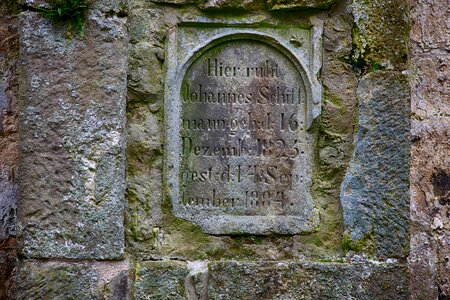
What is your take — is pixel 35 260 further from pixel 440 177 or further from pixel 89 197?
pixel 440 177

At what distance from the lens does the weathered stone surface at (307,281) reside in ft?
8.16

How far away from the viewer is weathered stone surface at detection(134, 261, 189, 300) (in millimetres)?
2471

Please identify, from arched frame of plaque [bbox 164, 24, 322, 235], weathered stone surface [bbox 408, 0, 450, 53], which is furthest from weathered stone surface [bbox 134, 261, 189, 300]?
weathered stone surface [bbox 408, 0, 450, 53]

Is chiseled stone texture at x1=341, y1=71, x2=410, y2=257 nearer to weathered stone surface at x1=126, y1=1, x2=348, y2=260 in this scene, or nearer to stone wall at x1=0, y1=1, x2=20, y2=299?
weathered stone surface at x1=126, y1=1, x2=348, y2=260

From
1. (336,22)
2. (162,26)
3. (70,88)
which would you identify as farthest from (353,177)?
(70,88)

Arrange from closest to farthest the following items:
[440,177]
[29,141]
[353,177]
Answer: [29,141] → [353,177] → [440,177]

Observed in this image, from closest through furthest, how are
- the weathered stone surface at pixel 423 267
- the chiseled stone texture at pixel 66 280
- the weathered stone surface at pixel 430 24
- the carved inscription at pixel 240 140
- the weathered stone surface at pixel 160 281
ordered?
the chiseled stone texture at pixel 66 280 < the weathered stone surface at pixel 160 281 < the carved inscription at pixel 240 140 < the weathered stone surface at pixel 423 267 < the weathered stone surface at pixel 430 24

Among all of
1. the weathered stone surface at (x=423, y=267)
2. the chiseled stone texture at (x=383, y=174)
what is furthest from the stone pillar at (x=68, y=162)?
the weathered stone surface at (x=423, y=267)

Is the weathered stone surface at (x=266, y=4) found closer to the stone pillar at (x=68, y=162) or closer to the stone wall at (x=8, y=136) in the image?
the stone pillar at (x=68, y=162)

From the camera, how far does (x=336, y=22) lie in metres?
2.62

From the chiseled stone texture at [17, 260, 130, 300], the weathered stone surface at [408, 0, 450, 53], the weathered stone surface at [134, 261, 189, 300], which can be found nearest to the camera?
the chiseled stone texture at [17, 260, 130, 300]

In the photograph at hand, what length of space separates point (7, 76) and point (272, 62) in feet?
4.02

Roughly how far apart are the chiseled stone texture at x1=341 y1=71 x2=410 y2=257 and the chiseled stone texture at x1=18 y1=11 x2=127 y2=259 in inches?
40.7

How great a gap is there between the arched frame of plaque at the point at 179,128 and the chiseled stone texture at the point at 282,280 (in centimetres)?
17
